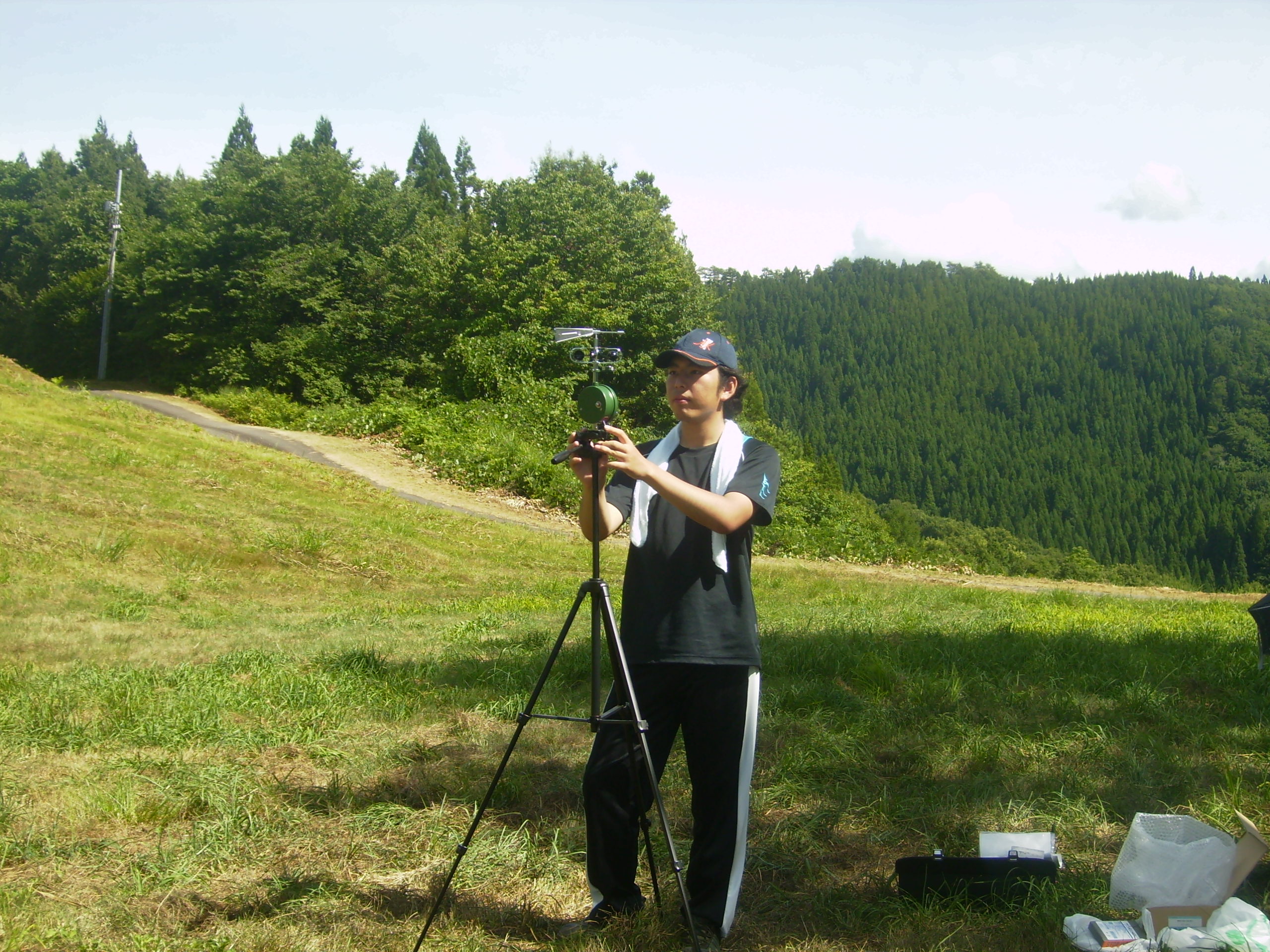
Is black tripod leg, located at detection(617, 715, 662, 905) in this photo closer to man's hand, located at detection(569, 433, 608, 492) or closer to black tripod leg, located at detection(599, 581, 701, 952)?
black tripod leg, located at detection(599, 581, 701, 952)

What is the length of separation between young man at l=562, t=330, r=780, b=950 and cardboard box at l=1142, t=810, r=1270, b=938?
1142 millimetres

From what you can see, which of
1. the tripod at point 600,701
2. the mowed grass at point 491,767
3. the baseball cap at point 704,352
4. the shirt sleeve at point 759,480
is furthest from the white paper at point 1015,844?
the baseball cap at point 704,352

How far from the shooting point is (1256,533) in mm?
79875

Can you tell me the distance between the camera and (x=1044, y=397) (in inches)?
4151

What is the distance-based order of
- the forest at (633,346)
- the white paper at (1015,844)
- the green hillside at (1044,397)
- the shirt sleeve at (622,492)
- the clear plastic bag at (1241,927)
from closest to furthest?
the clear plastic bag at (1241,927), the shirt sleeve at (622,492), the white paper at (1015,844), the forest at (633,346), the green hillside at (1044,397)

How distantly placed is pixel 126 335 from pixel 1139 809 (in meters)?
47.6

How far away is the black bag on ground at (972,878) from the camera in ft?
10.7

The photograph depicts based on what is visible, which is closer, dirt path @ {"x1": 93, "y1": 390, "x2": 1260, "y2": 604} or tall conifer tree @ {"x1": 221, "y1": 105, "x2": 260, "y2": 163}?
dirt path @ {"x1": 93, "y1": 390, "x2": 1260, "y2": 604}

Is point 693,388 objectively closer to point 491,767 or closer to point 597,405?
point 597,405

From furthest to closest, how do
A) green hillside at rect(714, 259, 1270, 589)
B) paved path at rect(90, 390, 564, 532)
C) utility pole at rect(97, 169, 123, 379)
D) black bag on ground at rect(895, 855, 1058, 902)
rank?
green hillside at rect(714, 259, 1270, 589) → utility pole at rect(97, 169, 123, 379) → paved path at rect(90, 390, 564, 532) → black bag on ground at rect(895, 855, 1058, 902)

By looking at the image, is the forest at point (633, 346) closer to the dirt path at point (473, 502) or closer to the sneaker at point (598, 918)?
the dirt path at point (473, 502)

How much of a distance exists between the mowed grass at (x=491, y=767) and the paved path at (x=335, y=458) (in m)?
10.7

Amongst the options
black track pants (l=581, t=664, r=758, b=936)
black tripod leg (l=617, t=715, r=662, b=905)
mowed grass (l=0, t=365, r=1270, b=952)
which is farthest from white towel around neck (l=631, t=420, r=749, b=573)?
mowed grass (l=0, t=365, r=1270, b=952)

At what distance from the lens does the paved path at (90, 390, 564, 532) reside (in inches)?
803
